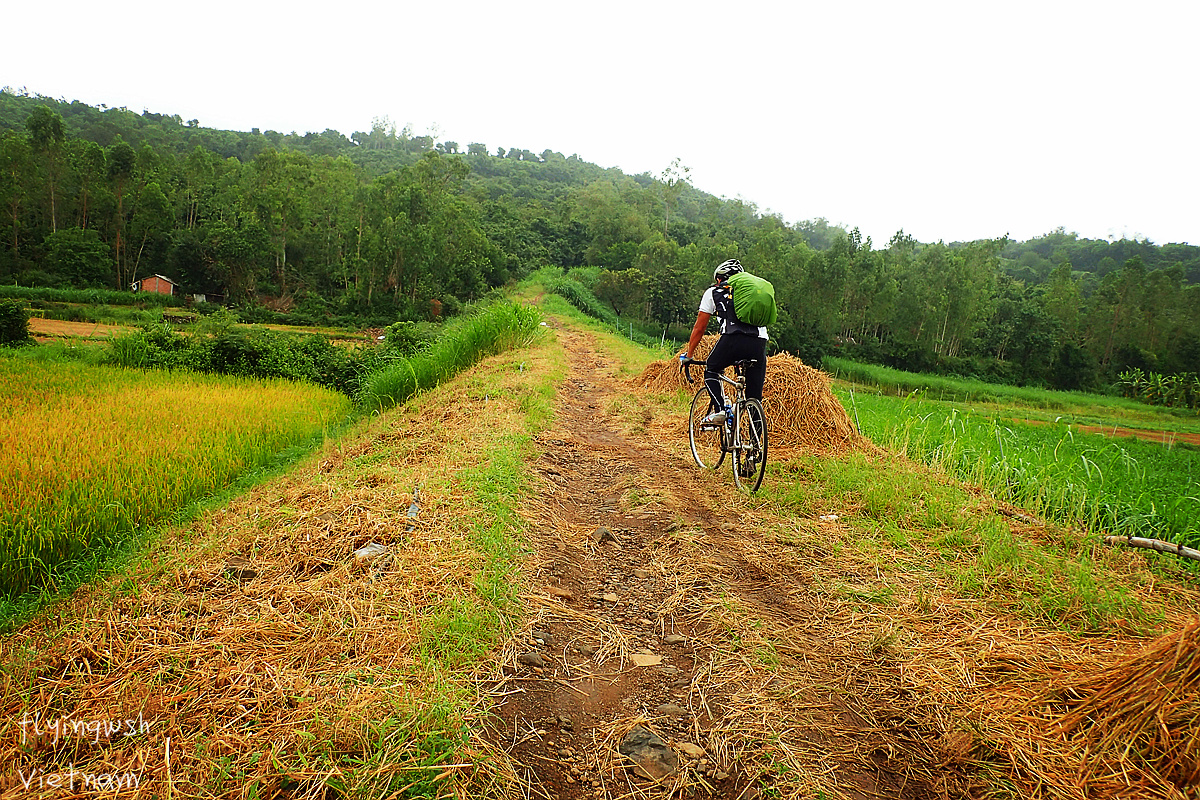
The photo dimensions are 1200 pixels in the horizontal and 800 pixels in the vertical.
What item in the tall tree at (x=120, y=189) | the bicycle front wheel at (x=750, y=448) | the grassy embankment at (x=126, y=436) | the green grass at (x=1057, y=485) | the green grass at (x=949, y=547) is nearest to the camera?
the green grass at (x=949, y=547)

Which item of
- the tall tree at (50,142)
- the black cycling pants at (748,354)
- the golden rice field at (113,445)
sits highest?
the tall tree at (50,142)

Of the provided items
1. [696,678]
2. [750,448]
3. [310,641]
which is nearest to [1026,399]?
[750,448]

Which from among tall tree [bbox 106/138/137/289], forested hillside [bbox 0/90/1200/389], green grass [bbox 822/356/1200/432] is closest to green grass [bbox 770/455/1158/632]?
green grass [bbox 822/356/1200/432]

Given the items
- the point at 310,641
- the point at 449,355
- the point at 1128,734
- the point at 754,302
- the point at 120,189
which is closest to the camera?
the point at 1128,734

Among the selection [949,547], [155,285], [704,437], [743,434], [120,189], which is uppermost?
[120,189]

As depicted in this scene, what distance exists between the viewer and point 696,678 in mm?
2486

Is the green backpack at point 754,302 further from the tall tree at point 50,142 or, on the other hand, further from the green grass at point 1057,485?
the tall tree at point 50,142

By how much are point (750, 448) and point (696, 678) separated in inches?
108

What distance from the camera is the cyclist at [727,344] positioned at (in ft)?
16.8

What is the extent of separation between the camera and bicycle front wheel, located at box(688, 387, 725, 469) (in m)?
5.62

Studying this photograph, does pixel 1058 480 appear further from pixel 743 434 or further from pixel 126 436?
pixel 126 436

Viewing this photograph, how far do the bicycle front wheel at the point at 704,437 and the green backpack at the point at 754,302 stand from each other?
3.05ft

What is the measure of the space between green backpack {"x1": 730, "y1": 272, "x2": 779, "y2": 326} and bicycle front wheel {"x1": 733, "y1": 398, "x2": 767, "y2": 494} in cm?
70

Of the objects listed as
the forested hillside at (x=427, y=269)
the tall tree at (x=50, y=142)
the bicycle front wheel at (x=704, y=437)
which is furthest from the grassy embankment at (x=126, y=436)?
the tall tree at (x=50, y=142)
